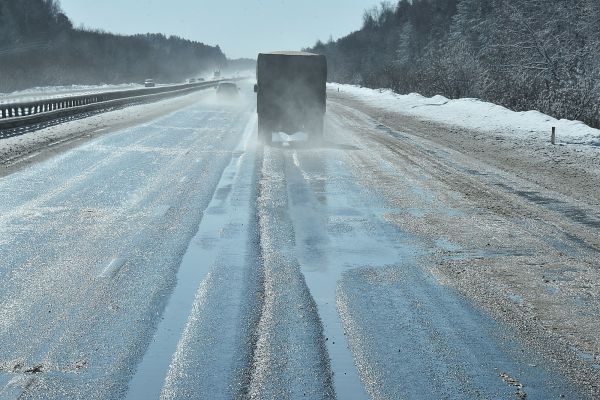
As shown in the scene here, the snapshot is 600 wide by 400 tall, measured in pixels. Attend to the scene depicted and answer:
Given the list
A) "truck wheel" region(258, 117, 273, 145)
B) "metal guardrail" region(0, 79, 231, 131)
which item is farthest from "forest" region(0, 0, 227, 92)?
"truck wheel" region(258, 117, 273, 145)

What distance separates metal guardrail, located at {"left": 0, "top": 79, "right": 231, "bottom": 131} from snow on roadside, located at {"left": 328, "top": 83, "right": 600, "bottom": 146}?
17370 millimetres

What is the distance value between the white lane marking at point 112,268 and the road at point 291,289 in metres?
0.04

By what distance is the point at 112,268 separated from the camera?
23.1 ft

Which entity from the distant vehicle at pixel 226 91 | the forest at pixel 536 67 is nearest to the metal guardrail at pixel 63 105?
the distant vehicle at pixel 226 91

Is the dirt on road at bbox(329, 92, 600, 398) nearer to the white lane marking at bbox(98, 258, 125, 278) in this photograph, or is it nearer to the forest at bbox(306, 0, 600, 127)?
the white lane marking at bbox(98, 258, 125, 278)

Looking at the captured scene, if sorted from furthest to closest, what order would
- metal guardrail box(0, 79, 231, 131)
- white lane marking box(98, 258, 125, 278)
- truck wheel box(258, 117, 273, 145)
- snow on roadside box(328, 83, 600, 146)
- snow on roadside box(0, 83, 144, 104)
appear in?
snow on roadside box(0, 83, 144, 104) < metal guardrail box(0, 79, 231, 131) < truck wheel box(258, 117, 273, 145) < snow on roadside box(328, 83, 600, 146) < white lane marking box(98, 258, 125, 278)

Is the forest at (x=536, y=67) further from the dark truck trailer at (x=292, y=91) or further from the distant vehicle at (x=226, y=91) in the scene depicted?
the distant vehicle at (x=226, y=91)

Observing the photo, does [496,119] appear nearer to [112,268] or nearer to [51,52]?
[112,268]

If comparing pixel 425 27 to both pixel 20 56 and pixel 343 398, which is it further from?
pixel 343 398

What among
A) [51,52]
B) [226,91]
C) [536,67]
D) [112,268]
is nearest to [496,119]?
[536,67]

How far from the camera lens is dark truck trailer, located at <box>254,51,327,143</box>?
22.1 m

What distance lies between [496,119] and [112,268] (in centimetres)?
2330

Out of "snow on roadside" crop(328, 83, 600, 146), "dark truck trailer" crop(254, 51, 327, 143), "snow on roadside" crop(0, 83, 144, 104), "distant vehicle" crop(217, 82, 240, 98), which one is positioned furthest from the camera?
"distant vehicle" crop(217, 82, 240, 98)

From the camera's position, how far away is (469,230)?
29.7 ft
